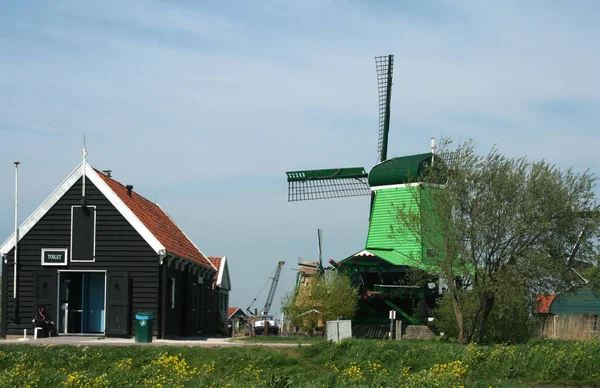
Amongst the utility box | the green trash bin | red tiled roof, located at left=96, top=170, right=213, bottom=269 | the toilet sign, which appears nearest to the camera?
the utility box

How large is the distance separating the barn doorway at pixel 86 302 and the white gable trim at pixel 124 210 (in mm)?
2529

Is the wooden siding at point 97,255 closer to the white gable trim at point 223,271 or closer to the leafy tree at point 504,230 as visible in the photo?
the leafy tree at point 504,230

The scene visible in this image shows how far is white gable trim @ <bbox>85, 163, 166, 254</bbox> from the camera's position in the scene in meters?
33.4

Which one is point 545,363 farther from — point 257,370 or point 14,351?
point 14,351

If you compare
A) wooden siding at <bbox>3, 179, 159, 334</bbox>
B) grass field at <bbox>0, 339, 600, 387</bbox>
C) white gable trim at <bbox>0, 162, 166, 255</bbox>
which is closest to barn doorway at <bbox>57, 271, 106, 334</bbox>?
wooden siding at <bbox>3, 179, 159, 334</bbox>

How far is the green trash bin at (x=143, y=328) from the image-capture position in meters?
30.9

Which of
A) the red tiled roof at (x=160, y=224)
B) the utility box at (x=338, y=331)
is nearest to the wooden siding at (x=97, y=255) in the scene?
the red tiled roof at (x=160, y=224)

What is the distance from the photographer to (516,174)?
105 ft

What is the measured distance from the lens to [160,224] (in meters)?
39.9

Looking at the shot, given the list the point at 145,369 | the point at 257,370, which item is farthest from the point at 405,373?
the point at 145,369

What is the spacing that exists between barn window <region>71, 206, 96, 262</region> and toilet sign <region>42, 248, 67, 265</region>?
0.32 m

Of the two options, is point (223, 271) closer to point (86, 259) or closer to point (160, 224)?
point (160, 224)

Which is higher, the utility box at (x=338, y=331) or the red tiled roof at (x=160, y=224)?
the red tiled roof at (x=160, y=224)

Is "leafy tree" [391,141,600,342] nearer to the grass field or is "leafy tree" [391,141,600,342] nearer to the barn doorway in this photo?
the grass field
